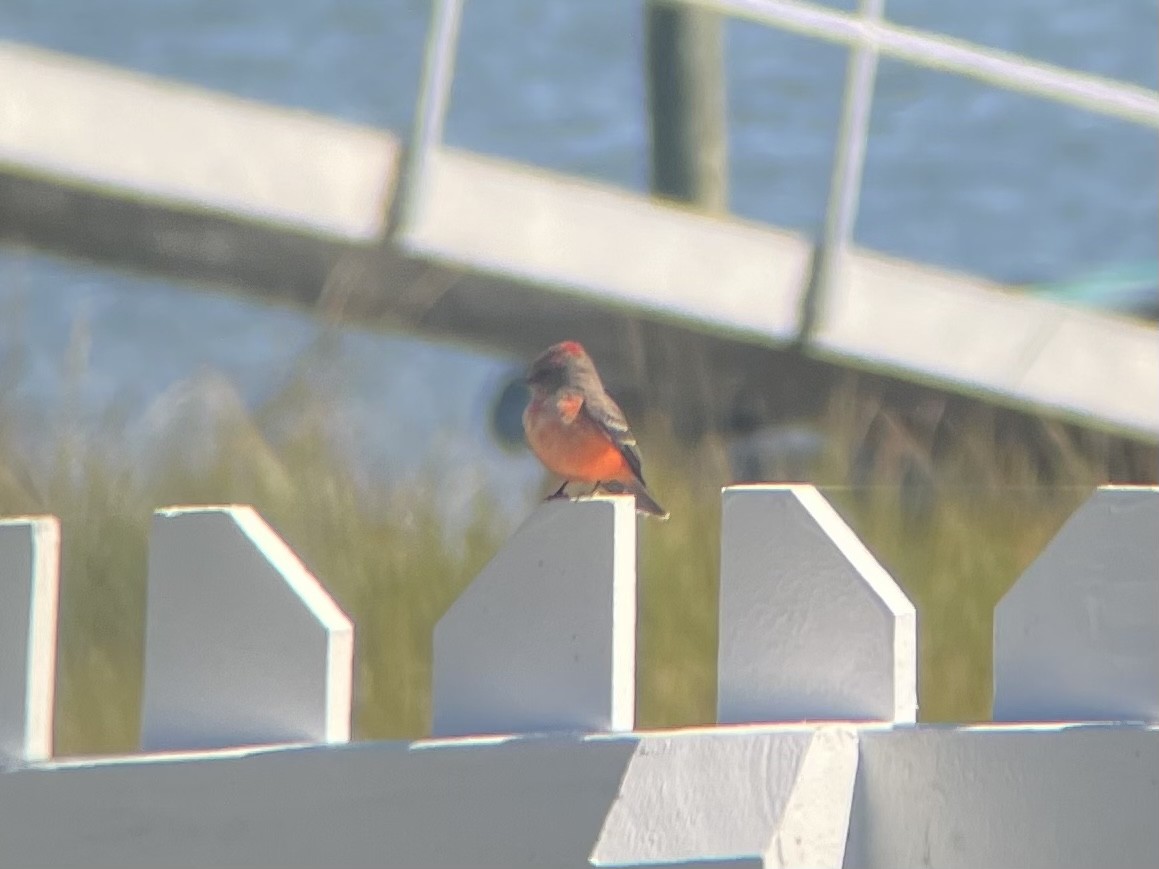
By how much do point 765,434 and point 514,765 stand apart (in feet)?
18.8

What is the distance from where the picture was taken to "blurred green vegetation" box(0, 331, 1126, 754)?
3.96 meters

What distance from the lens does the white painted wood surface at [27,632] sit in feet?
7.86

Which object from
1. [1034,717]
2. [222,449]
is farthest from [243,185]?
[1034,717]

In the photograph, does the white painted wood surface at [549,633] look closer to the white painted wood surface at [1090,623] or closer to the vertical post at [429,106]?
the white painted wood surface at [1090,623]

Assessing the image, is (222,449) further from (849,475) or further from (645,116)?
(645,116)

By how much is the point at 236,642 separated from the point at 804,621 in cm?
65

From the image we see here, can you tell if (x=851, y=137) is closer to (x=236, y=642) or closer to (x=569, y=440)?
(x=569, y=440)

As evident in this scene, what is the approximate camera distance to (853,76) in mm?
Answer: 6574

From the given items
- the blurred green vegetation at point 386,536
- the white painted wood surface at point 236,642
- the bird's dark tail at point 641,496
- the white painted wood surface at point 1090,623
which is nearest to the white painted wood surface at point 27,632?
Answer: the white painted wood surface at point 236,642

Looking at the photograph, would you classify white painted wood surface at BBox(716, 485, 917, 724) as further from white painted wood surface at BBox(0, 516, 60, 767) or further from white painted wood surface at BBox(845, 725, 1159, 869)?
white painted wood surface at BBox(0, 516, 60, 767)

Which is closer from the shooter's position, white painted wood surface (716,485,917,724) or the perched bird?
white painted wood surface (716,485,917,724)

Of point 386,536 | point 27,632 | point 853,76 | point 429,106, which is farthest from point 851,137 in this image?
point 27,632

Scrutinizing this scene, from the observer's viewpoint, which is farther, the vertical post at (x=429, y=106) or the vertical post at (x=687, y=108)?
the vertical post at (x=687, y=108)

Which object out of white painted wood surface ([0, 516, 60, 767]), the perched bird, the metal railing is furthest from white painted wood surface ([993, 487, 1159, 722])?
the metal railing
